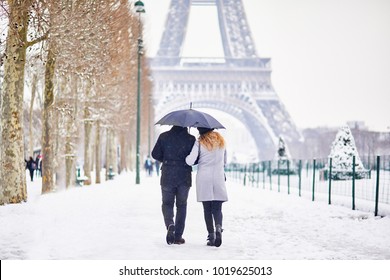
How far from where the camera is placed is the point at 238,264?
23.7ft

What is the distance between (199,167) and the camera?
8.18 metres

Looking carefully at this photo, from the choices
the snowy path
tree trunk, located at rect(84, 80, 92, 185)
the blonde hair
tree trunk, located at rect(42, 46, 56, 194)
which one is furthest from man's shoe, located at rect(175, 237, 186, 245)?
tree trunk, located at rect(84, 80, 92, 185)

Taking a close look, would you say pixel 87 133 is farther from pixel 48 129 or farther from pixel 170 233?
pixel 170 233

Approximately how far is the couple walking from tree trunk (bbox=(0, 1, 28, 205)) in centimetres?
632

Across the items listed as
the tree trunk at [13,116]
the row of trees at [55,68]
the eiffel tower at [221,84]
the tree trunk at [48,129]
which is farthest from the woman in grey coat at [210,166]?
the eiffel tower at [221,84]

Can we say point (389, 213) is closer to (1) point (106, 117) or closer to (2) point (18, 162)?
(2) point (18, 162)

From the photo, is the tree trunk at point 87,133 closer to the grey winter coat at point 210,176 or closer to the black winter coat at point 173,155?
the black winter coat at point 173,155

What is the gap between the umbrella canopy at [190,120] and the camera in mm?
8008

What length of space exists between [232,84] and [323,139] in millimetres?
12138

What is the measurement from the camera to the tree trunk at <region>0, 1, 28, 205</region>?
13445mm

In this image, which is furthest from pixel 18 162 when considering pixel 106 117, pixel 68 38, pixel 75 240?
pixel 106 117

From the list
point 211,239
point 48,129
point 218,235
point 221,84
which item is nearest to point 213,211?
point 218,235

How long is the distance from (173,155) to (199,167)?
39 cm

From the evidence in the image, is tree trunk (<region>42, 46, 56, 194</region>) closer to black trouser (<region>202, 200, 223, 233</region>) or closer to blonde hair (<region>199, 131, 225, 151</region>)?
blonde hair (<region>199, 131, 225, 151</region>)
